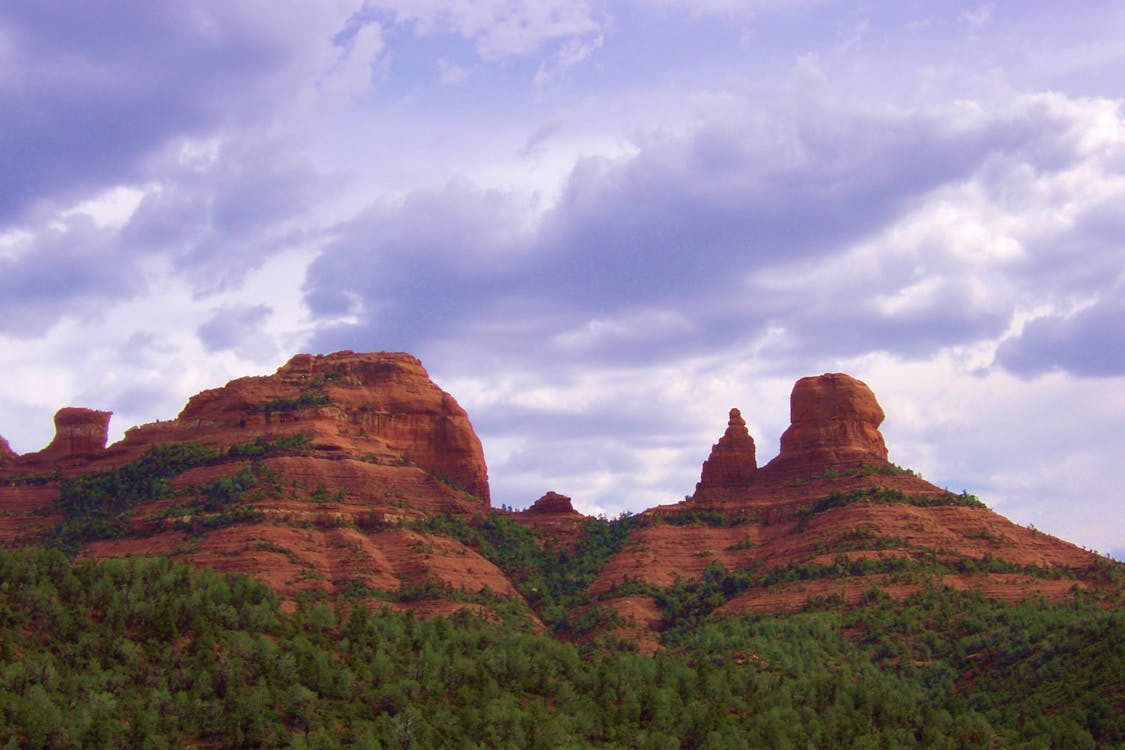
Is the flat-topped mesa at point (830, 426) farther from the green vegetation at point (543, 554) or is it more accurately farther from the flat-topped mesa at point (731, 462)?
the green vegetation at point (543, 554)

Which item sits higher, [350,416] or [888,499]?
[350,416]

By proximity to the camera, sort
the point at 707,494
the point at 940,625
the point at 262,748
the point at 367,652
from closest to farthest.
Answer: the point at 262,748, the point at 367,652, the point at 940,625, the point at 707,494

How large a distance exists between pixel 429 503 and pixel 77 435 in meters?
44.9

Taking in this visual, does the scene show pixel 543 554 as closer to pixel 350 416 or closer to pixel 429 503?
pixel 429 503

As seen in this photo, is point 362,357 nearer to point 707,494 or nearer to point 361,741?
point 707,494

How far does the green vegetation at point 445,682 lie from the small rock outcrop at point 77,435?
77.7 metres

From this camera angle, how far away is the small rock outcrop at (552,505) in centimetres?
17775

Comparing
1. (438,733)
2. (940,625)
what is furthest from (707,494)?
(438,733)

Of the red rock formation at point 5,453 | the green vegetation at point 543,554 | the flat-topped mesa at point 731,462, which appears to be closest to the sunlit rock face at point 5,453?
the red rock formation at point 5,453

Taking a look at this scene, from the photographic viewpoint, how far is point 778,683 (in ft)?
339

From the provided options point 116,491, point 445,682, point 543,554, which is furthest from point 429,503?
point 445,682

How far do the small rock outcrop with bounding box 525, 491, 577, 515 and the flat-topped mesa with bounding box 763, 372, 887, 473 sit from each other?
25.5 meters

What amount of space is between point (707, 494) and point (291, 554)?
55.7 meters

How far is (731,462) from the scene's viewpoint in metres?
174
